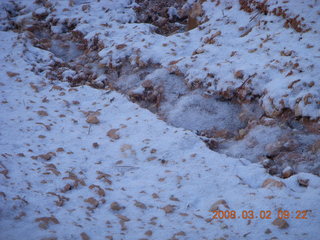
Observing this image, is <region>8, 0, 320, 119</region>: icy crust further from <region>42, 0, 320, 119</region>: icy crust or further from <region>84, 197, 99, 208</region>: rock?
<region>84, 197, 99, 208</region>: rock

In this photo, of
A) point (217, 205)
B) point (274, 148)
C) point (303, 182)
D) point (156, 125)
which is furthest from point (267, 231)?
point (156, 125)

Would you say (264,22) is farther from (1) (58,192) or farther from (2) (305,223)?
(1) (58,192)

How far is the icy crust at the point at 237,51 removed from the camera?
14.7ft

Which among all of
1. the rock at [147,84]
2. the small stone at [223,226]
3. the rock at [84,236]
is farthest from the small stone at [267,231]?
the rock at [147,84]

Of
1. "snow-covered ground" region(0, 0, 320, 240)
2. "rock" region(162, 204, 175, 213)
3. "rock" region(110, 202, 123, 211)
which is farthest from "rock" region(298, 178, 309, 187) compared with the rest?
"rock" region(110, 202, 123, 211)

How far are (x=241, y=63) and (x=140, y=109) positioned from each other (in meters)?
1.66

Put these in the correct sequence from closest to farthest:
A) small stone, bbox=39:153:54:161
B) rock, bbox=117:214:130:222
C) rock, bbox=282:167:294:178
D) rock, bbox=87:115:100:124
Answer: rock, bbox=117:214:130:222, rock, bbox=282:167:294:178, small stone, bbox=39:153:54:161, rock, bbox=87:115:100:124

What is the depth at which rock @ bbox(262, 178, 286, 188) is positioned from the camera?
142 inches

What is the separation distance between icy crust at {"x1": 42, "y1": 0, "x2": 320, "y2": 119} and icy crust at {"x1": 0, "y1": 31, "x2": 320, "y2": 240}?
0.96 m

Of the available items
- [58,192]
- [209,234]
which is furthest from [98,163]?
[209,234]

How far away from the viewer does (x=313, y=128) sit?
416 cm
